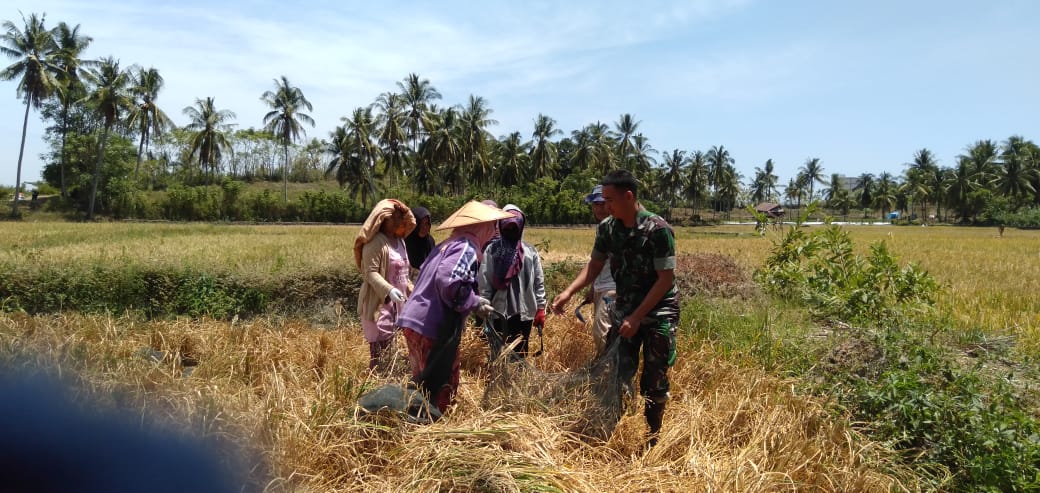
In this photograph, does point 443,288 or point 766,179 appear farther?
point 766,179

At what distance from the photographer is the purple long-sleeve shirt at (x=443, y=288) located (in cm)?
301

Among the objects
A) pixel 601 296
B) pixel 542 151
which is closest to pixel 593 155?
pixel 542 151

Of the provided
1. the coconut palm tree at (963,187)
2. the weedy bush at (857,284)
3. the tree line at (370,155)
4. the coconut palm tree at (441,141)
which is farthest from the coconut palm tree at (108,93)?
the coconut palm tree at (963,187)

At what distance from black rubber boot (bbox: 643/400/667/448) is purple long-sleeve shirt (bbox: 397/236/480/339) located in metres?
1.23

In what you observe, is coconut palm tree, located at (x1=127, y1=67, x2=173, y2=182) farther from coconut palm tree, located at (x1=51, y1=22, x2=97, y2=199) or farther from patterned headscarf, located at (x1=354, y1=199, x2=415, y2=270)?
patterned headscarf, located at (x1=354, y1=199, x2=415, y2=270)

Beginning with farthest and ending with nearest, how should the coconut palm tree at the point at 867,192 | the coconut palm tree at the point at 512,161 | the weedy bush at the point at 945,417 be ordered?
the coconut palm tree at the point at 867,192, the coconut palm tree at the point at 512,161, the weedy bush at the point at 945,417

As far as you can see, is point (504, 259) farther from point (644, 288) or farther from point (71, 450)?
point (71, 450)

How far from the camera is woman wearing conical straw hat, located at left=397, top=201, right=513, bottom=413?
119 inches

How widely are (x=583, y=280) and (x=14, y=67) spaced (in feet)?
141

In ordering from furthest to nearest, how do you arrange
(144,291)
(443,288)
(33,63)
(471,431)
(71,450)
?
1. (33,63)
2. (144,291)
3. (443,288)
4. (471,431)
5. (71,450)

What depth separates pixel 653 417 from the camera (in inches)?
131

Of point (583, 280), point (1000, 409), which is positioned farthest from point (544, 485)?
point (1000, 409)

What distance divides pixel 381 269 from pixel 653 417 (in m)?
1.99

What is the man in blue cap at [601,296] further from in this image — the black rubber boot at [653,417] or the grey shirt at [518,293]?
the black rubber boot at [653,417]
